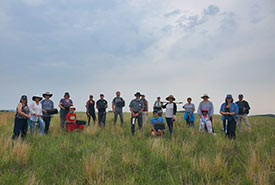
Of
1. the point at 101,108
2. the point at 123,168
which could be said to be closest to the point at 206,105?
the point at 101,108

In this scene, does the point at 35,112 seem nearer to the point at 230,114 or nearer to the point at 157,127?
the point at 157,127

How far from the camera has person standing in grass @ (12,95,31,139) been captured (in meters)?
6.69

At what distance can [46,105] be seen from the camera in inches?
342

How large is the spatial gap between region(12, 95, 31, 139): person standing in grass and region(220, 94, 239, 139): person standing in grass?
784cm

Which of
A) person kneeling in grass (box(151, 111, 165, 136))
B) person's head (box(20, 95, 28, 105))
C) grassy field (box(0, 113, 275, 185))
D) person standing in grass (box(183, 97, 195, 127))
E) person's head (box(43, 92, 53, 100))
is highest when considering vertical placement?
person's head (box(43, 92, 53, 100))

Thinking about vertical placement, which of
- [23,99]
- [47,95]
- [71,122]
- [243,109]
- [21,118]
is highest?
[47,95]

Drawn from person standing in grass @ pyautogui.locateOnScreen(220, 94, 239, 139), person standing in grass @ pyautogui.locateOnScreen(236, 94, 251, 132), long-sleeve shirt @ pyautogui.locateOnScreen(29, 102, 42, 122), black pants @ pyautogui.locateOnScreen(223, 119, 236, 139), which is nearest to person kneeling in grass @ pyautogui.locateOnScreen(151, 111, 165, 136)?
person standing in grass @ pyautogui.locateOnScreen(220, 94, 239, 139)

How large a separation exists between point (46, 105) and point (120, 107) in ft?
12.9

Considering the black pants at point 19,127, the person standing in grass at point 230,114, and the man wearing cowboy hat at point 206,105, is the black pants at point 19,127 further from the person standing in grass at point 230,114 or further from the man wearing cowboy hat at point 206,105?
the person standing in grass at point 230,114

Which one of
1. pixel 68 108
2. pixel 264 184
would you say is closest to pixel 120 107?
pixel 68 108

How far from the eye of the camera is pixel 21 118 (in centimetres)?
685

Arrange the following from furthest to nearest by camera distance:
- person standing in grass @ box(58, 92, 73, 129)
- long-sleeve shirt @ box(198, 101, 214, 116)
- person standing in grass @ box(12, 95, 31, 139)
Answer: person standing in grass @ box(58, 92, 73, 129) → long-sleeve shirt @ box(198, 101, 214, 116) → person standing in grass @ box(12, 95, 31, 139)

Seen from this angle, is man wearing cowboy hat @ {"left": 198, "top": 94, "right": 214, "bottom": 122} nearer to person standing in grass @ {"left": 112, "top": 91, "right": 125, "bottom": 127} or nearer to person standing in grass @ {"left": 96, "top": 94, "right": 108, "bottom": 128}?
person standing in grass @ {"left": 112, "top": 91, "right": 125, "bottom": 127}

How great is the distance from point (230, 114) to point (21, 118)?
8145 mm
